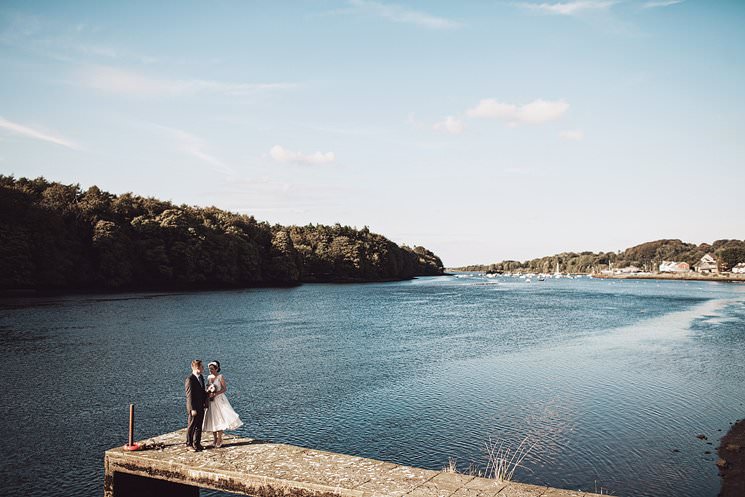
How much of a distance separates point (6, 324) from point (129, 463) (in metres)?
41.3

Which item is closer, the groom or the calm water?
the groom

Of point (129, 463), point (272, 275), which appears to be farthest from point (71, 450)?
point (272, 275)

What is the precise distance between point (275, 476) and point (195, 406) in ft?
9.21

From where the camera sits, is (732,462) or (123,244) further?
(123,244)

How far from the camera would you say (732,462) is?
56.1 feet

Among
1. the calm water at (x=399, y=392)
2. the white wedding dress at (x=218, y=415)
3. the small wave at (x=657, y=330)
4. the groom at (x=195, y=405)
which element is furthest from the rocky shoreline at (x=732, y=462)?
the small wave at (x=657, y=330)

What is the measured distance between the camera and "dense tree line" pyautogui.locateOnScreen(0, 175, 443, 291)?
77000 mm

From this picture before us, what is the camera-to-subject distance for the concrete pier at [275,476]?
11.1m

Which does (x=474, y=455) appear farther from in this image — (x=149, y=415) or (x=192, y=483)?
(x=149, y=415)

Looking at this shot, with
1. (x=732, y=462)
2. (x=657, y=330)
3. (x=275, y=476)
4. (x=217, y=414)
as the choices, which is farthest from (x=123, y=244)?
(x=732, y=462)

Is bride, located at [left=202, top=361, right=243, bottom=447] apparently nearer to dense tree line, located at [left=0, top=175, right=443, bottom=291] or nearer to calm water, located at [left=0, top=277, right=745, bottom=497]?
calm water, located at [left=0, top=277, right=745, bottom=497]

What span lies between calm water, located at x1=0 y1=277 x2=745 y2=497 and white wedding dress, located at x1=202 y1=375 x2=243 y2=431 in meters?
3.92

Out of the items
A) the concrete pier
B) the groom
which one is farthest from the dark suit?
the concrete pier

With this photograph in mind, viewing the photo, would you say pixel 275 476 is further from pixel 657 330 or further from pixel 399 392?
pixel 657 330
